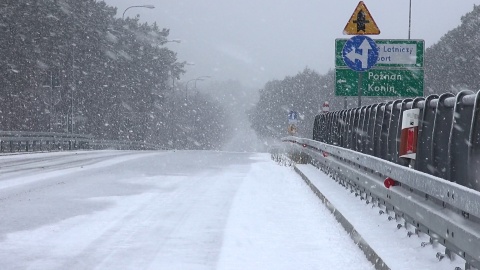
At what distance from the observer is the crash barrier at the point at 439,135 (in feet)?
20.3

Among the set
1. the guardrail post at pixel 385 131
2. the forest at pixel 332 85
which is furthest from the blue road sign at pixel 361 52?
the forest at pixel 332 85

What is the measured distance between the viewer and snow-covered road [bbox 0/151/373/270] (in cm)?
711

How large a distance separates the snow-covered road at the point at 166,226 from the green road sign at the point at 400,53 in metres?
7.27

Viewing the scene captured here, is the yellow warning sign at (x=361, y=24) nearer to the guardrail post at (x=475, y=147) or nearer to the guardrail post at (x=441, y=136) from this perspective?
the guardrail post at (x=441, y=136)

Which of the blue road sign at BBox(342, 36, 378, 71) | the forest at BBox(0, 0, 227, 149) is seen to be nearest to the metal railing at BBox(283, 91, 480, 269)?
the blue road sign at BBox(342, 36, 378, 71)

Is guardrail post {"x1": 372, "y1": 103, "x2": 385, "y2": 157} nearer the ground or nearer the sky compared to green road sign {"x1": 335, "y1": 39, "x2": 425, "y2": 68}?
nearer the ground

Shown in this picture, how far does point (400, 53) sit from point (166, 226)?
14.4 m

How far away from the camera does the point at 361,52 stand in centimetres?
1730

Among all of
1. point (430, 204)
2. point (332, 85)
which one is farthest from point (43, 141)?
point (332, 85)

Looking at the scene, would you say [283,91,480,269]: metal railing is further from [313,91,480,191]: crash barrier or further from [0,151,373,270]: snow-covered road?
[0,151,373,270]: snow-covered road

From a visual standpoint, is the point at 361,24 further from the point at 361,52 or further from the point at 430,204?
the point at 430,204

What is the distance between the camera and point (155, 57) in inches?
3533

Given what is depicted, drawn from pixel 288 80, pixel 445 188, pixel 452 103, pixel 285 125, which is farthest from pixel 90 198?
pixel 288 80

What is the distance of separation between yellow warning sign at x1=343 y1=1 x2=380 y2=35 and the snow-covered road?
416 cm
